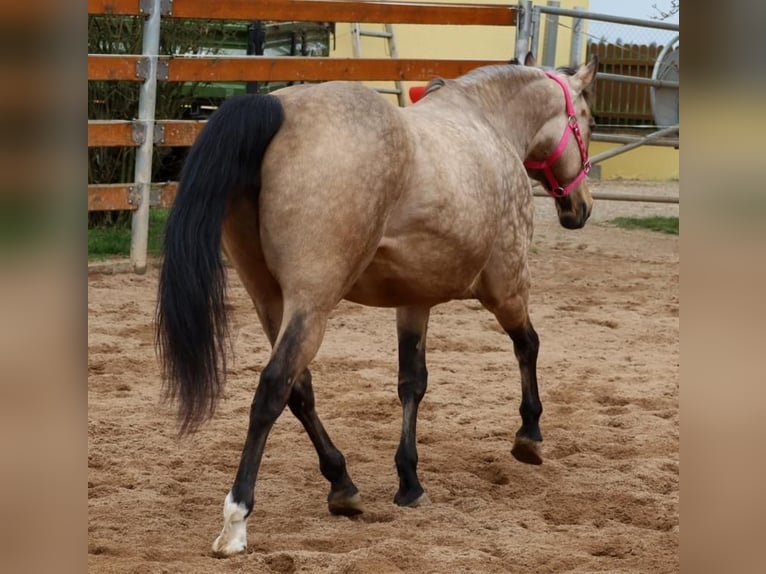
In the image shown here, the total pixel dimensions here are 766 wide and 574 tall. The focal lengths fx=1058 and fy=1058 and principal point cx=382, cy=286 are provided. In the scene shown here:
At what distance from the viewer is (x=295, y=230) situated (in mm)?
3102

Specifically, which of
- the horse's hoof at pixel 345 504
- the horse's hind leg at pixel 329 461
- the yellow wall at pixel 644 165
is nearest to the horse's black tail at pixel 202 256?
the horse's hind leg at pixel 329 461

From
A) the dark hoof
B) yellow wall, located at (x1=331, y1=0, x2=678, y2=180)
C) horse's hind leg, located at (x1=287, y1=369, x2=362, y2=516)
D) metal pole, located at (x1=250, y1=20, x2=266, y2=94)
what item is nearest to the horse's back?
horse's hind leg, located at (x1=287, y1=369, x2=362, y2=516)

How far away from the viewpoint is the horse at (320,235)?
3.09 metres

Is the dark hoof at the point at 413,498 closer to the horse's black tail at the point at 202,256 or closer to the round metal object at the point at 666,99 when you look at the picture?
the horse's black tail at the point at 202,256

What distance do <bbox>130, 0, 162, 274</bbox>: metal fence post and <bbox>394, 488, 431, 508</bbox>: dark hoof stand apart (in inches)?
184

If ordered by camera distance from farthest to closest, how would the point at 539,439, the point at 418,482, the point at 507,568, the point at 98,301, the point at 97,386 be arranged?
the point at 98,301
the point at 97,386
the point at 539,439
the point at 418,482
the point at 507,568

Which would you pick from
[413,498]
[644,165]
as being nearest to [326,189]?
[413,498]

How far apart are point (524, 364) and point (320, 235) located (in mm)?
1714

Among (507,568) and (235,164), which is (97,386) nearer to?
(235,164)

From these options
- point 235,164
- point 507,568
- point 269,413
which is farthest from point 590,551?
point 235,164

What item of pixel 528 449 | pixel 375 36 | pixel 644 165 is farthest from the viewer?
pixel 644 165

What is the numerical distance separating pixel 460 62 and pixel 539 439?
17.1ft

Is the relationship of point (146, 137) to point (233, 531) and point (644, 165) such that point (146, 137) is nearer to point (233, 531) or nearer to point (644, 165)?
point (233, 531)

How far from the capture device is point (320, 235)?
3115 millimetres
